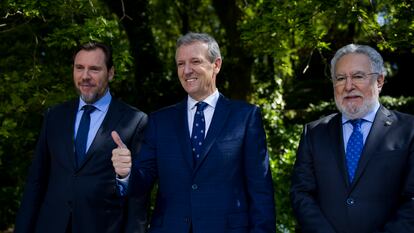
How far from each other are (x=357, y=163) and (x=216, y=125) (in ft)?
2.83

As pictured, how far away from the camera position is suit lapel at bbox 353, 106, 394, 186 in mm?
3082

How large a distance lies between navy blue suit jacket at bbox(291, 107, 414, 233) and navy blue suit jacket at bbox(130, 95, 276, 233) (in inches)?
9.9

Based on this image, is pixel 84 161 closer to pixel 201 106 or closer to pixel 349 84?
pixel 201 106

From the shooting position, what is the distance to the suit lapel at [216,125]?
3.12 m

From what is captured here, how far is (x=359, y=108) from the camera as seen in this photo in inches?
126

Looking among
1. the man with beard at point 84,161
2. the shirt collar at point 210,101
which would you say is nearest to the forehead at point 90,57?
the man with beard at point 84,161

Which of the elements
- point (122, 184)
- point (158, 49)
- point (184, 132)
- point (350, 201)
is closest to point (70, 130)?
point (122, 184)

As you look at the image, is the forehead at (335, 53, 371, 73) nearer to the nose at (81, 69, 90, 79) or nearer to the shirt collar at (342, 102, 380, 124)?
the shirt collar at (342, 102, 380, 124)

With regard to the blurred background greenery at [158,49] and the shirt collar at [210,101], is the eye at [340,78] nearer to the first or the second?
the shirt collar at [210,101]

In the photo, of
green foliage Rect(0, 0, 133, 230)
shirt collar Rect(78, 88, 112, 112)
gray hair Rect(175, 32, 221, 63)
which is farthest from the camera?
green foliage Rect(0, 0, 133, 230)

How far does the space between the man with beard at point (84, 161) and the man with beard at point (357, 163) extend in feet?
3.58

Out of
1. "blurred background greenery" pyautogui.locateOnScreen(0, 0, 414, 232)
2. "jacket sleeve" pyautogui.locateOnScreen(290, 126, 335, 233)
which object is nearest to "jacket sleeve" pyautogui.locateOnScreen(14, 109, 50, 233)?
"blurred background greenery" pyautogui.locateOnScreen(0, 0, 414, 232)

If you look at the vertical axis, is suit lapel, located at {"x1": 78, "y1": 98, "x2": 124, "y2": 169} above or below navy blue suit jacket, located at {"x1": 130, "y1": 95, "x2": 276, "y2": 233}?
above

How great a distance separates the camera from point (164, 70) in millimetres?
8336
